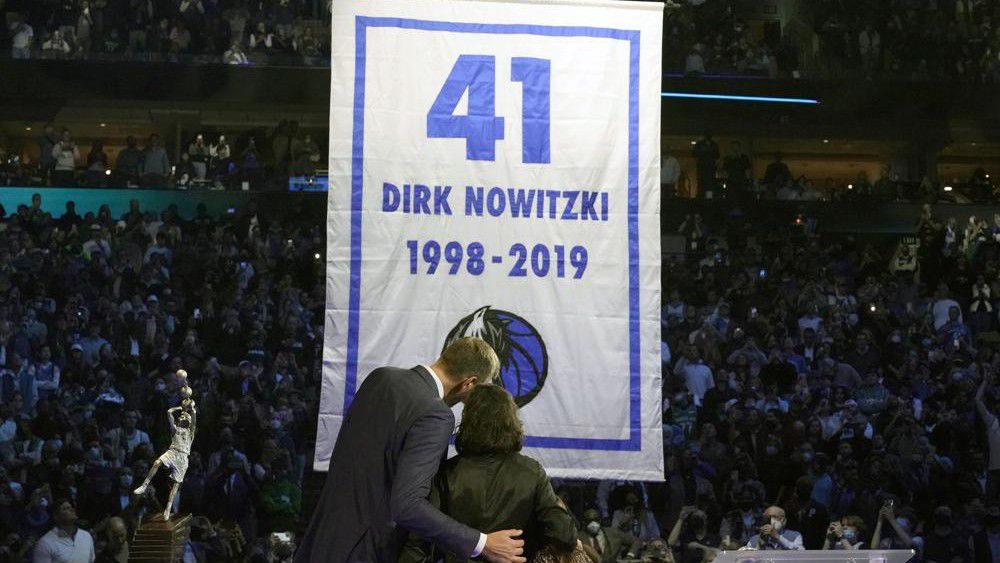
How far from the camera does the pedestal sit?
535 cm

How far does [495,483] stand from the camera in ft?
11.9

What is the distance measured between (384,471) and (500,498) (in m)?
0.32

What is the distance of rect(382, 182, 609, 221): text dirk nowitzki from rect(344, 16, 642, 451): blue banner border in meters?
0.14

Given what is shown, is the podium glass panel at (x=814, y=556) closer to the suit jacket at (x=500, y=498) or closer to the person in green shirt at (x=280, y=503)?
the suit jacket at (x=500, y=498)

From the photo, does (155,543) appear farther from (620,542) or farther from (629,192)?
(620,542)

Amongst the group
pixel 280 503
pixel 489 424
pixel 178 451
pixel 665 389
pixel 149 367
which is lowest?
pixel 280 503

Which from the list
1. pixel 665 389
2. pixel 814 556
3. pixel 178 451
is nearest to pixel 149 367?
pixel 665 389

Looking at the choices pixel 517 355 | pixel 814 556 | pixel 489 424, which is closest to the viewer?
pixel 489 424

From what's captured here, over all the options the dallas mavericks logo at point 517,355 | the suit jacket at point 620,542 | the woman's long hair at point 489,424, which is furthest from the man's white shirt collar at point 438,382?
the suit jacket at point 620,542

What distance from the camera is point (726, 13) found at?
20016mm

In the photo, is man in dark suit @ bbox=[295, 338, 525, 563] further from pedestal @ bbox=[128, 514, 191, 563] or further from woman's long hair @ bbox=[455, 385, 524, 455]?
pedestal @ bbox=[128, 514, 191, 563]

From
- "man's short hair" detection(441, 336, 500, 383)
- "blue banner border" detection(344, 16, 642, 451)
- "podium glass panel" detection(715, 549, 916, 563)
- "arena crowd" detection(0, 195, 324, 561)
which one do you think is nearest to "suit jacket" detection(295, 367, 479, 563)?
"man's short hair" detection(441, 336, 500, 383)

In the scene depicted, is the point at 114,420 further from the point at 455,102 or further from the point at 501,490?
the point at 501,490

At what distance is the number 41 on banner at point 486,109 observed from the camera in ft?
19.8
